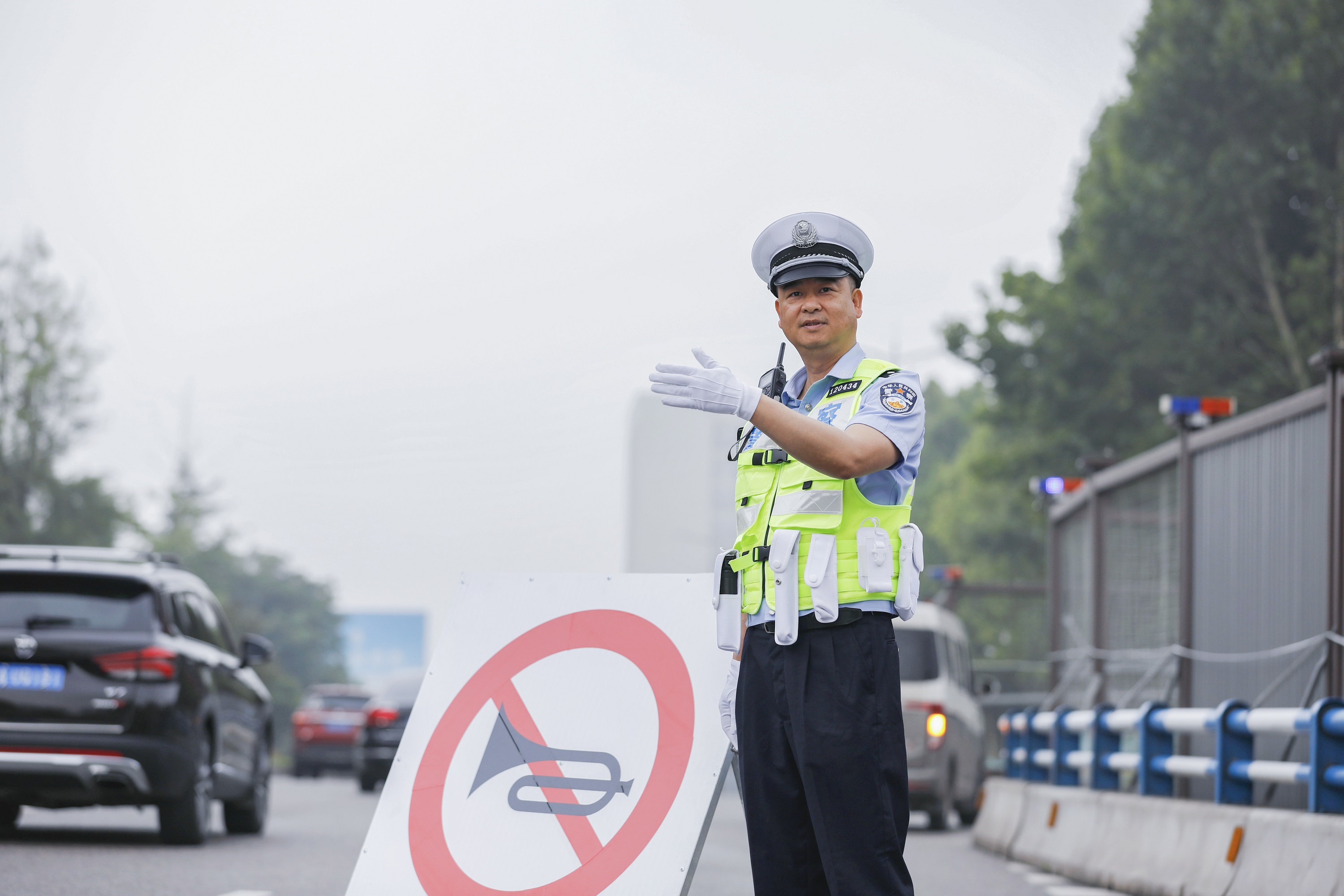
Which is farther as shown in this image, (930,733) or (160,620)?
(930,733)

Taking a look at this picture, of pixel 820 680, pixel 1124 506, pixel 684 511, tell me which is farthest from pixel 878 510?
pixel 684 511

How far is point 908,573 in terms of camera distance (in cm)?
411

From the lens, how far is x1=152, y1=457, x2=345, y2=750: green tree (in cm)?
8494

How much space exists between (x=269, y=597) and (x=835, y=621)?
326 feet

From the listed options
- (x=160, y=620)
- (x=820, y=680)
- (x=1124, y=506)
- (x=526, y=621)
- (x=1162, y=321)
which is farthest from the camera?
(x=1162, y=321)

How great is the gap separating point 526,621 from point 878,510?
2018mm

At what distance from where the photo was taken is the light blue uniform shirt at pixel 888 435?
4.04 metres

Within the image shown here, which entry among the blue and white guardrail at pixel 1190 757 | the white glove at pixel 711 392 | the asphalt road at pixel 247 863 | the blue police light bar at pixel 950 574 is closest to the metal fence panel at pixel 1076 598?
the blue and white guardrail at pixel 1190 757

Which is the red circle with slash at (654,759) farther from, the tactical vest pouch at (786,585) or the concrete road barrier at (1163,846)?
the concrete road barrier at (1163,846)

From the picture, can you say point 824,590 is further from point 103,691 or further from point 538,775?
point 103,691

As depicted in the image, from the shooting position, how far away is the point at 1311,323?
1059 inches

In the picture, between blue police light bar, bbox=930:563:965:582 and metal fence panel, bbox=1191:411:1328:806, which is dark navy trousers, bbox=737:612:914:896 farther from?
blue police light bar, bbox=930:563:965:582

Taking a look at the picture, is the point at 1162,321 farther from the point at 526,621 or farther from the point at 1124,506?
the point at 526,621

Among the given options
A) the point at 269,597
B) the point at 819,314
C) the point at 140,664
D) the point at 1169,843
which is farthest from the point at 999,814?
the point at 269,597
